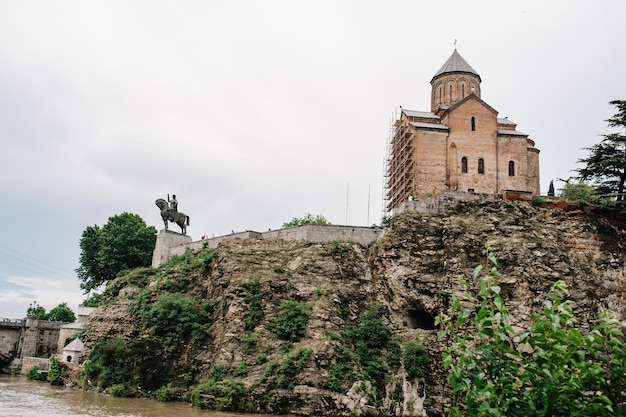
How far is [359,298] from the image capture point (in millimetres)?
27328

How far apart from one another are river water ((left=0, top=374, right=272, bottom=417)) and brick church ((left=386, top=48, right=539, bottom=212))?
17984 millimetres

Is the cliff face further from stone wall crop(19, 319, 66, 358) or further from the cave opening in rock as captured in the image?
stone wall crop(19, 319, 66, 358)

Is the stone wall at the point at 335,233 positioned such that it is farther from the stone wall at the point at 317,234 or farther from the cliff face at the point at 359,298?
the cliff face at the point at 359,298

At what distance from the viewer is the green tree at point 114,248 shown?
41969mm

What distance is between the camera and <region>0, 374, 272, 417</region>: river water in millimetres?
19922

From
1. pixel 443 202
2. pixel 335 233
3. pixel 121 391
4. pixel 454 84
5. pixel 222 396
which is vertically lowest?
pixel 121 391

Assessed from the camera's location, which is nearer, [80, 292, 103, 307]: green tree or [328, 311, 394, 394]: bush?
[328, 311, 394, 394]: bush

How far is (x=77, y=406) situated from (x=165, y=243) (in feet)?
50.3

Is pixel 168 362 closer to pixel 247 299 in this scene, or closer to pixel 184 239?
pixel 247 299

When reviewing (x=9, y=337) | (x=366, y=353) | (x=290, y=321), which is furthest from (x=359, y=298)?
(x=9, y=337)

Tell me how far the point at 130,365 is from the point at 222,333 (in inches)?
197

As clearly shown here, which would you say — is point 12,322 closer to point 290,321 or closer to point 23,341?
point 23,341

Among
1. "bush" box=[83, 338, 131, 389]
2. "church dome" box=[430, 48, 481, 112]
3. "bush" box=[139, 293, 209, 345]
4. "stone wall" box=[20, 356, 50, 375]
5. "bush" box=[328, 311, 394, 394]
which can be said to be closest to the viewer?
"bush" box=[328, 311, 394, 394]

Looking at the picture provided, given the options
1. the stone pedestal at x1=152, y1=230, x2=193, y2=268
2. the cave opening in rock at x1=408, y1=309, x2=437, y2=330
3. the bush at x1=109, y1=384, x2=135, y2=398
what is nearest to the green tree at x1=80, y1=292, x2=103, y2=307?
the stone pedestal at x1=152, y1=230, x2=193, y2=268
